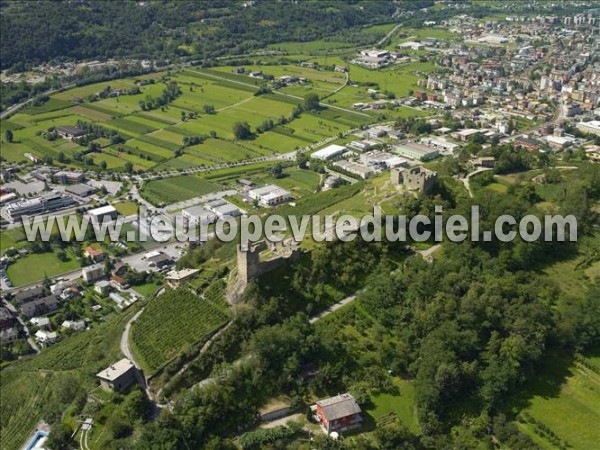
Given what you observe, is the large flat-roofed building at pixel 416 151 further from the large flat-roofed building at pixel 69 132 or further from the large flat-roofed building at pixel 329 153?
the large flat-roofed building at pixel 69 132

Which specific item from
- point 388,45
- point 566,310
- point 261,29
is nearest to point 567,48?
point 388,45

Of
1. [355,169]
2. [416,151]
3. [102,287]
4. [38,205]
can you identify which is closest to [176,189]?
[38,205]

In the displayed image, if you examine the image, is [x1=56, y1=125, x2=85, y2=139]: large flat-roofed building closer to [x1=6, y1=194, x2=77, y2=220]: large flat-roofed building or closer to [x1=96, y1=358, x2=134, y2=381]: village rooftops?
[x1=6, y1=194, x2=77, y2=220]: large flat-roofed building

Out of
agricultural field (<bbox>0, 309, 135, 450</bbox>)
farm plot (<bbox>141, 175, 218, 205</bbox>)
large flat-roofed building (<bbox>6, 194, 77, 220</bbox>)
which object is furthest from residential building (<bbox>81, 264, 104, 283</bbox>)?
large flat-roofed building (<bbox>6, 194, 77, 220</bbox>)

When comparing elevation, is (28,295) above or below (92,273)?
below

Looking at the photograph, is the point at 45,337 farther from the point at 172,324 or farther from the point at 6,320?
the point at 172,324

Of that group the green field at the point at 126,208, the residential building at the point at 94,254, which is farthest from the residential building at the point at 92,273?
the green field at the point at 126,208

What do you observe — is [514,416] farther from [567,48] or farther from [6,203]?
[567,48]
